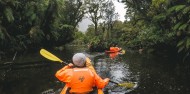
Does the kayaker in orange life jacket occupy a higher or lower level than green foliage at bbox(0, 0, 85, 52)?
lower

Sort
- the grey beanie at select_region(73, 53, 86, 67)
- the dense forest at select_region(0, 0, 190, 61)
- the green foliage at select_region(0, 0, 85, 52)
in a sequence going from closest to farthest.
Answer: the grey beanie at select_region(73, 53, 86, 67) < the dense forest at select_region(0, 0, 190, 61) < the green foliage at select_region(0, 0, 85, 52)

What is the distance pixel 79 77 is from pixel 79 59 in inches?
16.3

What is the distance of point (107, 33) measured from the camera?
69812 millimetres

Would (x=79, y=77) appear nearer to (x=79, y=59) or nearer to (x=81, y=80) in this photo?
(x=81, y=80)

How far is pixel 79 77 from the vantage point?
7.17m

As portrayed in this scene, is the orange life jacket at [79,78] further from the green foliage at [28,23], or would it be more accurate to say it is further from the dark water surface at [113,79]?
the green foliage at [28,23]

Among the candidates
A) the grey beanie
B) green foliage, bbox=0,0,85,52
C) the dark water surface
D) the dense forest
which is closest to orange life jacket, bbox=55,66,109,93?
the grey beanie

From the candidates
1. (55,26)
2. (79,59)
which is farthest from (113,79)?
(55,26)

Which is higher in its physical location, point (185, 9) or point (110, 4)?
point (110, 4)

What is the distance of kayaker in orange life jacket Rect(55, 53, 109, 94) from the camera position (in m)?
7.17

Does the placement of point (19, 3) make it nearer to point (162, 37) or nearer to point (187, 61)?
point (162, 37)

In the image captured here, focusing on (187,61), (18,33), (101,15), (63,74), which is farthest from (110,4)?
(63,74)

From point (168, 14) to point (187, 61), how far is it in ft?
11.3

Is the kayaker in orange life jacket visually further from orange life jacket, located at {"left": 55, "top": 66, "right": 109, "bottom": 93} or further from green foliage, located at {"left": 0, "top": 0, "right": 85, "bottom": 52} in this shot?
green foliage, located at {"left": 0, "top": 0, "right": 85, "bottom": 52}
